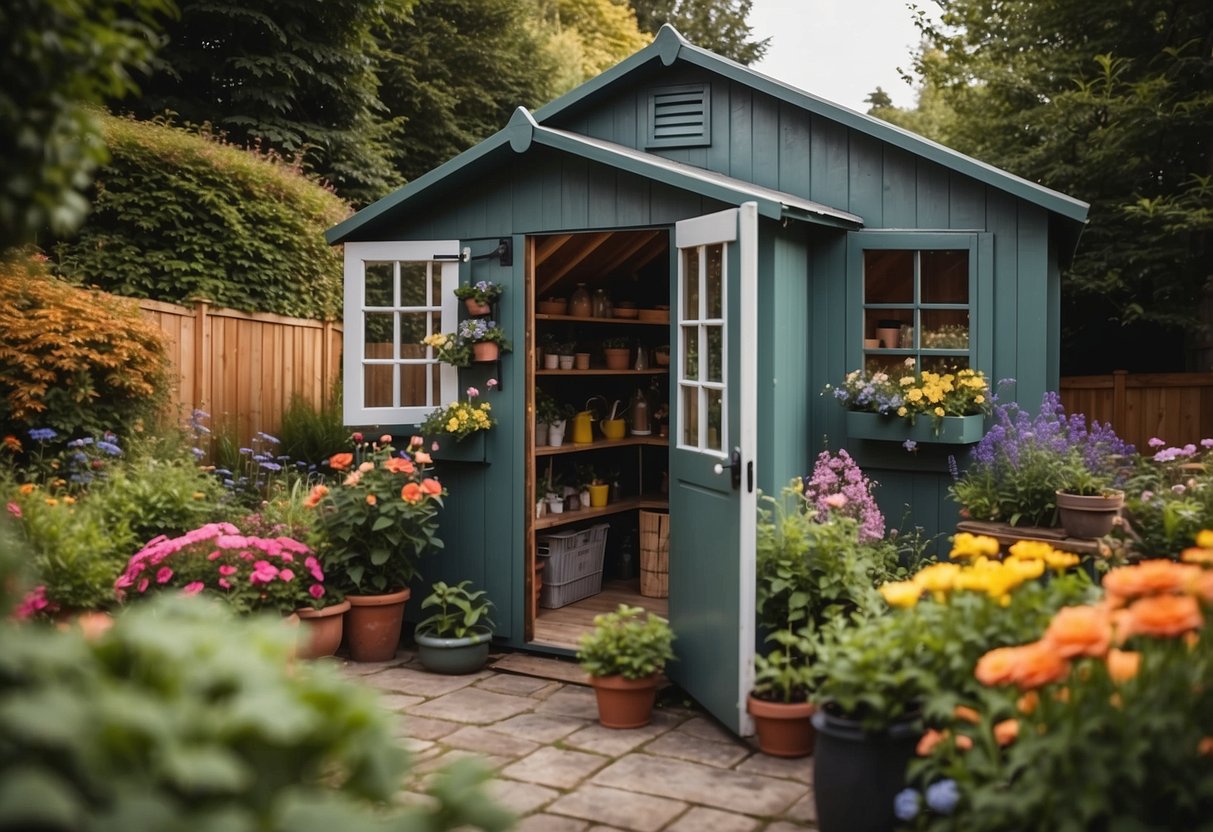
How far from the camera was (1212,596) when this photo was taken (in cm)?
230

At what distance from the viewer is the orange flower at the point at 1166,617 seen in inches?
90.4

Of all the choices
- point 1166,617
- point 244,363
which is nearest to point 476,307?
point 244,363

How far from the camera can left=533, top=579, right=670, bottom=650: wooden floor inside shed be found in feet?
19.6

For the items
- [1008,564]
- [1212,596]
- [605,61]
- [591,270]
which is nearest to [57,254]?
[591,270]

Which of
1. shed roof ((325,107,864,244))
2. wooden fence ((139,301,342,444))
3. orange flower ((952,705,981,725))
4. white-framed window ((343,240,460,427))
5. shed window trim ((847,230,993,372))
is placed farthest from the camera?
wooden fence ((139,301,342,444))

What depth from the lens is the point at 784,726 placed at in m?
4.28

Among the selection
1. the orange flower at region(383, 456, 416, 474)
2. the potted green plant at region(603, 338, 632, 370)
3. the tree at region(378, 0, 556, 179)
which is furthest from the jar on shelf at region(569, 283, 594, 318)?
the tree at region(378, 0, 556, 179)

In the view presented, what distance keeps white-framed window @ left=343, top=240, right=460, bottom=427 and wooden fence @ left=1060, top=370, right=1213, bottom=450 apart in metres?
7.33

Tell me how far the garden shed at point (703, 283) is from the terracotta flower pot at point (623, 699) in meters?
0.29

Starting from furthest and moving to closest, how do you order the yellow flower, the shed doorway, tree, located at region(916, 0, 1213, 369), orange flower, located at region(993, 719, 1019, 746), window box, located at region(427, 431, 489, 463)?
tree, located at region(916, 0, 1213, 369), the shed doorway, window box, located at region(427, 431, 489, 463), the yellow flower, orange flower, located at region(993, 719, 1019, 746)

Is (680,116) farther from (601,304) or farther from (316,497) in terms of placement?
(316,497)

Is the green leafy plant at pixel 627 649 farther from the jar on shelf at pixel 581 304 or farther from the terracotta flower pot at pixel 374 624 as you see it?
the jar on shelf at pixel 581 304

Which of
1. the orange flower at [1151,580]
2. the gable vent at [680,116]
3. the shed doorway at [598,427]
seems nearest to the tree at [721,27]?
the shed doorway at [598,427]

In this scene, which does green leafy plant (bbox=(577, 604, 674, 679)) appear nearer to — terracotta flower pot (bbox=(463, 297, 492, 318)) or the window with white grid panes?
the window with white grid panes
